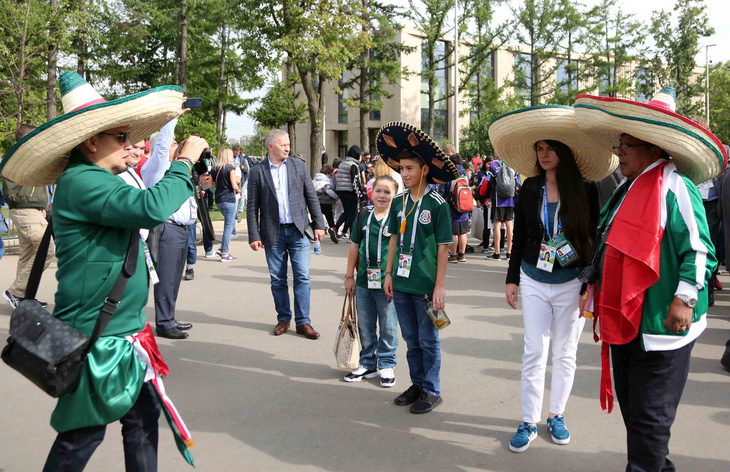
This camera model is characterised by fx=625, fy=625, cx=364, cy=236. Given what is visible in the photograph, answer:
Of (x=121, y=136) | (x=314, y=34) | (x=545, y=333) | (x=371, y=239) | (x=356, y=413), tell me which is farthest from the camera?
(x=314, y=34)

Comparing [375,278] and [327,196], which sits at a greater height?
[327,196]

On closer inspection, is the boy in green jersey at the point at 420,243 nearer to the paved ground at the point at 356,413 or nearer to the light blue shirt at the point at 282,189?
the paved ground at the point at 356,413

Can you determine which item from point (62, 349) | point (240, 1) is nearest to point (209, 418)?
point (62, 349)

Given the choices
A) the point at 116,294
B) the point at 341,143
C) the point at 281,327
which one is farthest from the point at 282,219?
the point at 341,143

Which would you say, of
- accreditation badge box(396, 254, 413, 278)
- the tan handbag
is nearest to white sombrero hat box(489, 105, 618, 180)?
accreditation badge box(396, 254, 413, 278)

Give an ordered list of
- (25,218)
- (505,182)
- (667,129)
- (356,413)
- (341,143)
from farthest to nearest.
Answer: (341,143) → (505,182) → (25,218) → (356,413) → (667,129)

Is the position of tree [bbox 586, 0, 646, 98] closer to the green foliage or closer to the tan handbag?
the green foliage

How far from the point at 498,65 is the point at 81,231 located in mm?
54940

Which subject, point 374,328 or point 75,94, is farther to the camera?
point 374,328

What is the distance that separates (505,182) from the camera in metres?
11.0

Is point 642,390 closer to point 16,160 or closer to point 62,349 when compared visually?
point 62,349

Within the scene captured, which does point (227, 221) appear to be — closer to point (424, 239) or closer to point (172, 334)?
point (172, 334)

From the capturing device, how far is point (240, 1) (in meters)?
23.7

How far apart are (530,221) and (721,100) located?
52054 millimetres
